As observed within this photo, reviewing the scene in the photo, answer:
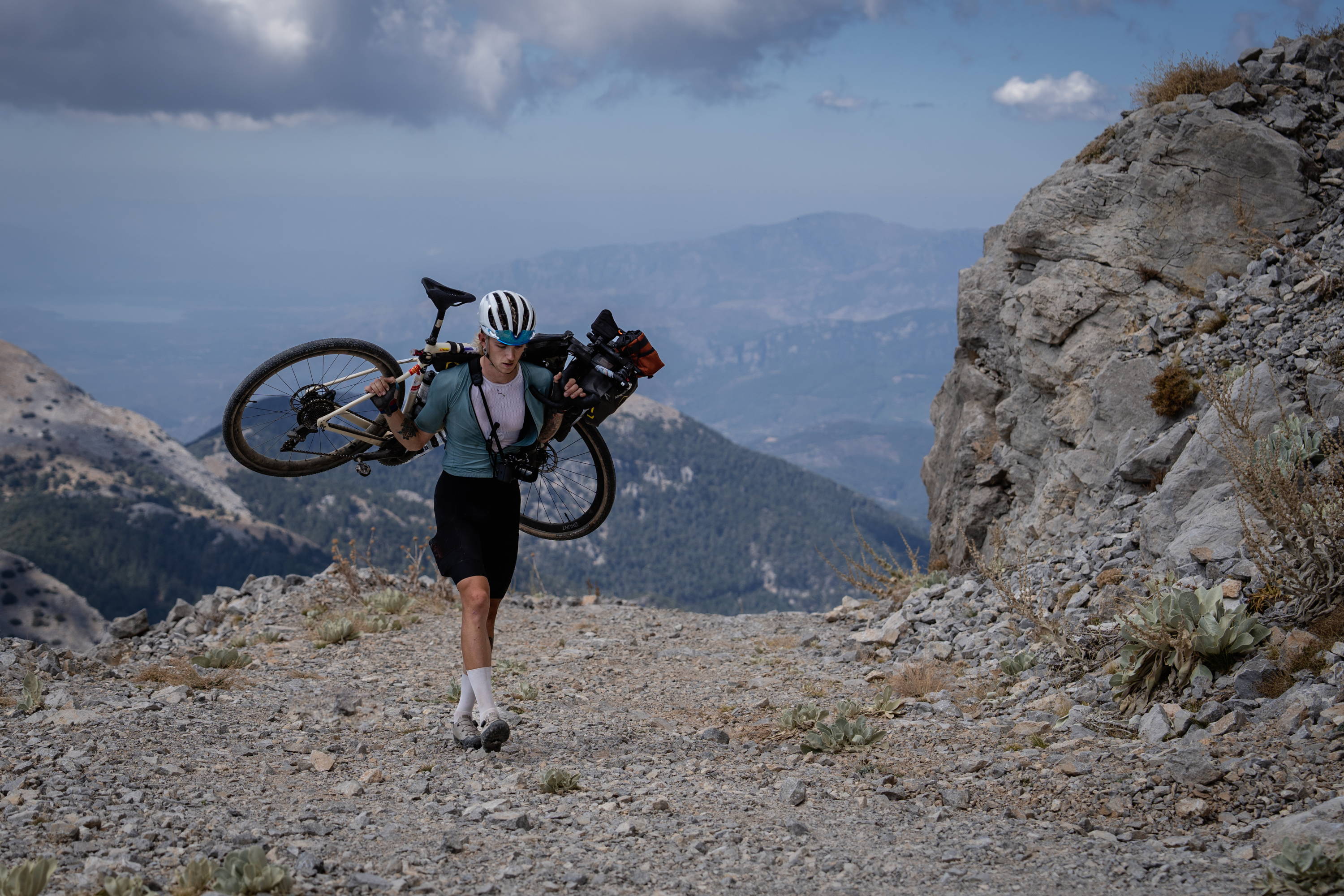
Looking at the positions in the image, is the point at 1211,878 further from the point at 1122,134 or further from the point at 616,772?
the point at 1122,134

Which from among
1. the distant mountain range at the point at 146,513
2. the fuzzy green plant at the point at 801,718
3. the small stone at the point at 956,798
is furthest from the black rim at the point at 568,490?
the distant mountain range at the point at 146,513

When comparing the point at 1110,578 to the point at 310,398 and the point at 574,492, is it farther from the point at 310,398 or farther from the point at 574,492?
the point at 310,398

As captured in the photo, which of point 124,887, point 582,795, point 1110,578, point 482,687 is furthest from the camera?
point 1110,578

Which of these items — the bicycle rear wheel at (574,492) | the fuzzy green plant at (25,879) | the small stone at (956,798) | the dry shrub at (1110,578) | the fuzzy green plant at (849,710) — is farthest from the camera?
the dry shrub at (1110,578)

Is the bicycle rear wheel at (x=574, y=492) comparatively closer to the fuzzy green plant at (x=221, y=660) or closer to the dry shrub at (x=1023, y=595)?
the fuzzy green plant at (x=221, y=660)

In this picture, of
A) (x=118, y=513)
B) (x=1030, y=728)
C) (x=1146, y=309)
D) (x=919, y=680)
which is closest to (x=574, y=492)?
(x=919, y=680)

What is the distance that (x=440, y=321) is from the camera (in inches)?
299

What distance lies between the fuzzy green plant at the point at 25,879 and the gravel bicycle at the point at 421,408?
11.7ft

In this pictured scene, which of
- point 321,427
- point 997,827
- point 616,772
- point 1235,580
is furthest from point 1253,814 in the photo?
point 321,427

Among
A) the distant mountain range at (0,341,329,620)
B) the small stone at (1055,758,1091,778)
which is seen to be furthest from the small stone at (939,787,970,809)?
the distant mountain range at (0,341,329,620)

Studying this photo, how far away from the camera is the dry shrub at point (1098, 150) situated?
13.5 meters

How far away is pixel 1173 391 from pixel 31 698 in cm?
1171

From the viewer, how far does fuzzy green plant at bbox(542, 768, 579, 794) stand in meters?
5.95

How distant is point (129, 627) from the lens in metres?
12.6
